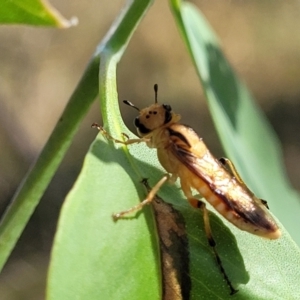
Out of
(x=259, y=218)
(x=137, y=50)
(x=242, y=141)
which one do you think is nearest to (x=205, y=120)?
(x=137, y=50)

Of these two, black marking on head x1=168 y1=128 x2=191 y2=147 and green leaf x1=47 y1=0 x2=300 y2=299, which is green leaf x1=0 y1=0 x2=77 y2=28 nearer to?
green leaf x1=47 y1=0 x2=300 y2=299

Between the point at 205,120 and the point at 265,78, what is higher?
the point at 265,78

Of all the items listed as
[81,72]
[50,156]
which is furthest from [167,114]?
[81,72]

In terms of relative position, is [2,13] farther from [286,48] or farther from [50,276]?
[286,48]

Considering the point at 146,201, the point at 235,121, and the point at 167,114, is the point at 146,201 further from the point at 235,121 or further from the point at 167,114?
the point at 235,121

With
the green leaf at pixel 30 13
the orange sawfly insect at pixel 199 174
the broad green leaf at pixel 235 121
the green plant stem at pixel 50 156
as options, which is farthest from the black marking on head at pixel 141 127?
the green leaf at pixel 30 13

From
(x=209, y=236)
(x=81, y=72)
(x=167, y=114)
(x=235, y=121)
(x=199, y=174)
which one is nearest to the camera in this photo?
(x=209, y=236)
